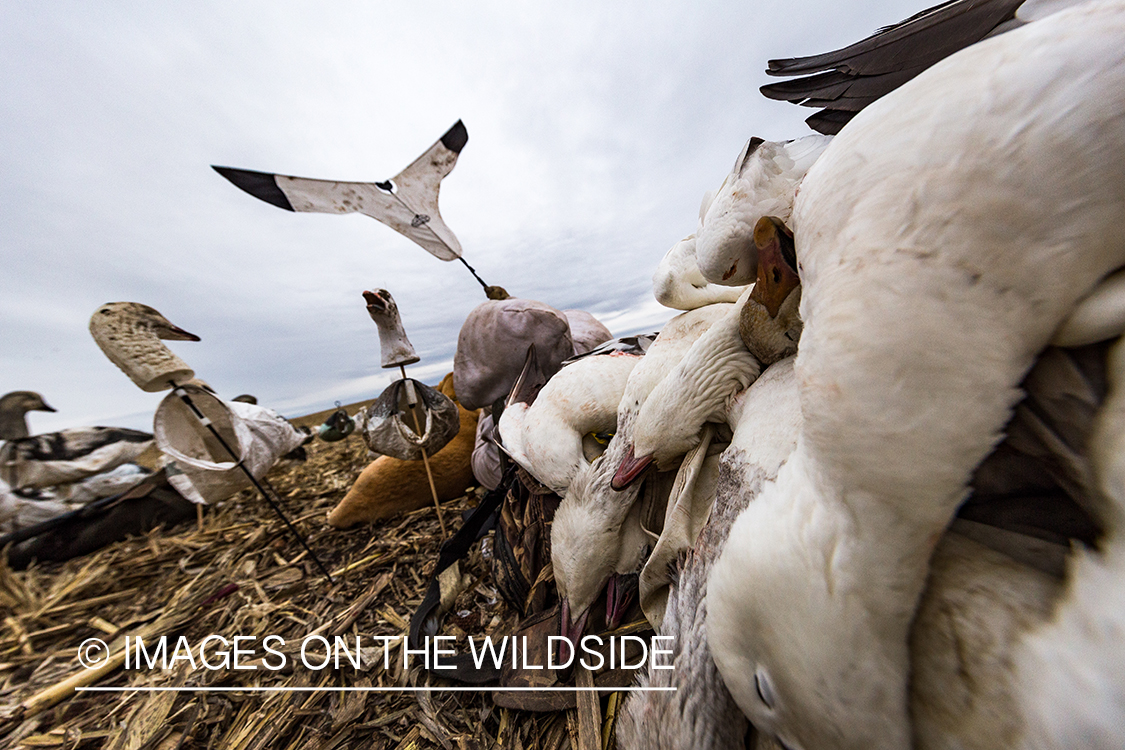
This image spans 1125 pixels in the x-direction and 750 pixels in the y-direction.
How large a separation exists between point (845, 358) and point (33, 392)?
532 centimetres

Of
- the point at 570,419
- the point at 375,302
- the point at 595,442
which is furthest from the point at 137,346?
the point at 595,442

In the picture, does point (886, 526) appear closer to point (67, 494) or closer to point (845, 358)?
point (845, 358)

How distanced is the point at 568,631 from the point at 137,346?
2.10m

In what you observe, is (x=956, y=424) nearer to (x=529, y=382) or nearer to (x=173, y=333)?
(x=529, y=382)

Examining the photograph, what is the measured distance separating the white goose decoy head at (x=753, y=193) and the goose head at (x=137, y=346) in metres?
2.20

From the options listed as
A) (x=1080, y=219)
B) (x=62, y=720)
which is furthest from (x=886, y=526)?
(x=62, y=720)

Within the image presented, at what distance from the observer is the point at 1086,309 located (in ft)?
0.98

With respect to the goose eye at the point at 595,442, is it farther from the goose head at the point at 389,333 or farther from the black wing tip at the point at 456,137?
the black wing tip at the point at 456,137

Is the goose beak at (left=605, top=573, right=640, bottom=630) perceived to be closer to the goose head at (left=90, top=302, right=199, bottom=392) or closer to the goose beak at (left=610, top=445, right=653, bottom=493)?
the goose beak at (left=610, top=445, right=653, bottom=493)

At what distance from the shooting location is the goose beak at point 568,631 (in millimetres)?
1039

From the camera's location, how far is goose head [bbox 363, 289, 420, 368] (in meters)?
1.90

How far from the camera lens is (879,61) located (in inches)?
23.6

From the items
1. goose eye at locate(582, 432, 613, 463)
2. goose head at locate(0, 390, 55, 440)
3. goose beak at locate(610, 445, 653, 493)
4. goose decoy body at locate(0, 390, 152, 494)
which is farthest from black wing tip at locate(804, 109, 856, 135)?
goose head at locate(0, 390, 55, 440)

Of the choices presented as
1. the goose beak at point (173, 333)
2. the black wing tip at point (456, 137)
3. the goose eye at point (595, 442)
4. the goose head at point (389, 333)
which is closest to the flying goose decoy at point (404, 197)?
the black wing tip at point (456, 137)
